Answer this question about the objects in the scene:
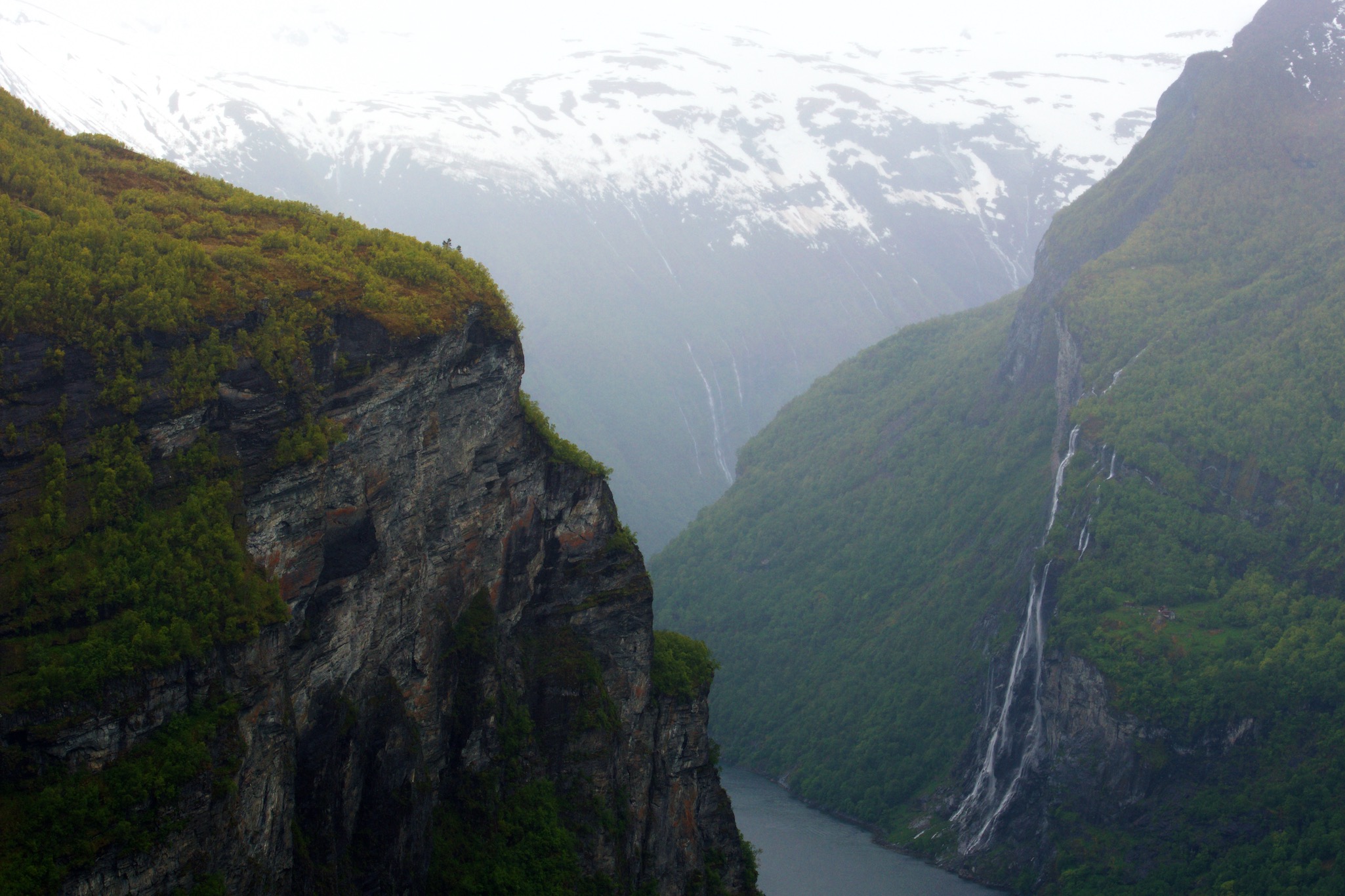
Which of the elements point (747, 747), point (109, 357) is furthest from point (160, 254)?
point (747, 747)

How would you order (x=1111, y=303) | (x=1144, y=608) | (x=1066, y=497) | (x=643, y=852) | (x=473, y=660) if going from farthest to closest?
1. (x=1111, y=303)
2. (x=1066, y=497)
3. (x=1144, y=608)
4. (x=643, y=852)
5. (x=473, y=660)

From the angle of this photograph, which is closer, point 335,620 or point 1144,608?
point 335,620

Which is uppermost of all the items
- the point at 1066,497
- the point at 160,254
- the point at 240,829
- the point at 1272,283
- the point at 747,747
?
the point at 1272,283

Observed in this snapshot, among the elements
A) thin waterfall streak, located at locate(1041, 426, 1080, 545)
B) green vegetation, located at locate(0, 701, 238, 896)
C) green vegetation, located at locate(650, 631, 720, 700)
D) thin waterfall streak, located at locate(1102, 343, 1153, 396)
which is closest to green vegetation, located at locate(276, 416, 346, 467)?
green vegetation, located at locate(0, 701, 238, 896)

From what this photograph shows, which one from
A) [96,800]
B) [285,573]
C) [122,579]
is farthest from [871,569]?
[96,800]

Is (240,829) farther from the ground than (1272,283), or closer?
closer

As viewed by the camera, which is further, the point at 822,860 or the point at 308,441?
the point at 822,860

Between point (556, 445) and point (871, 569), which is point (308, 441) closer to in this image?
point (556, 445)

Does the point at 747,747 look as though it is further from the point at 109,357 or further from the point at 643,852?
the point at 109,357
